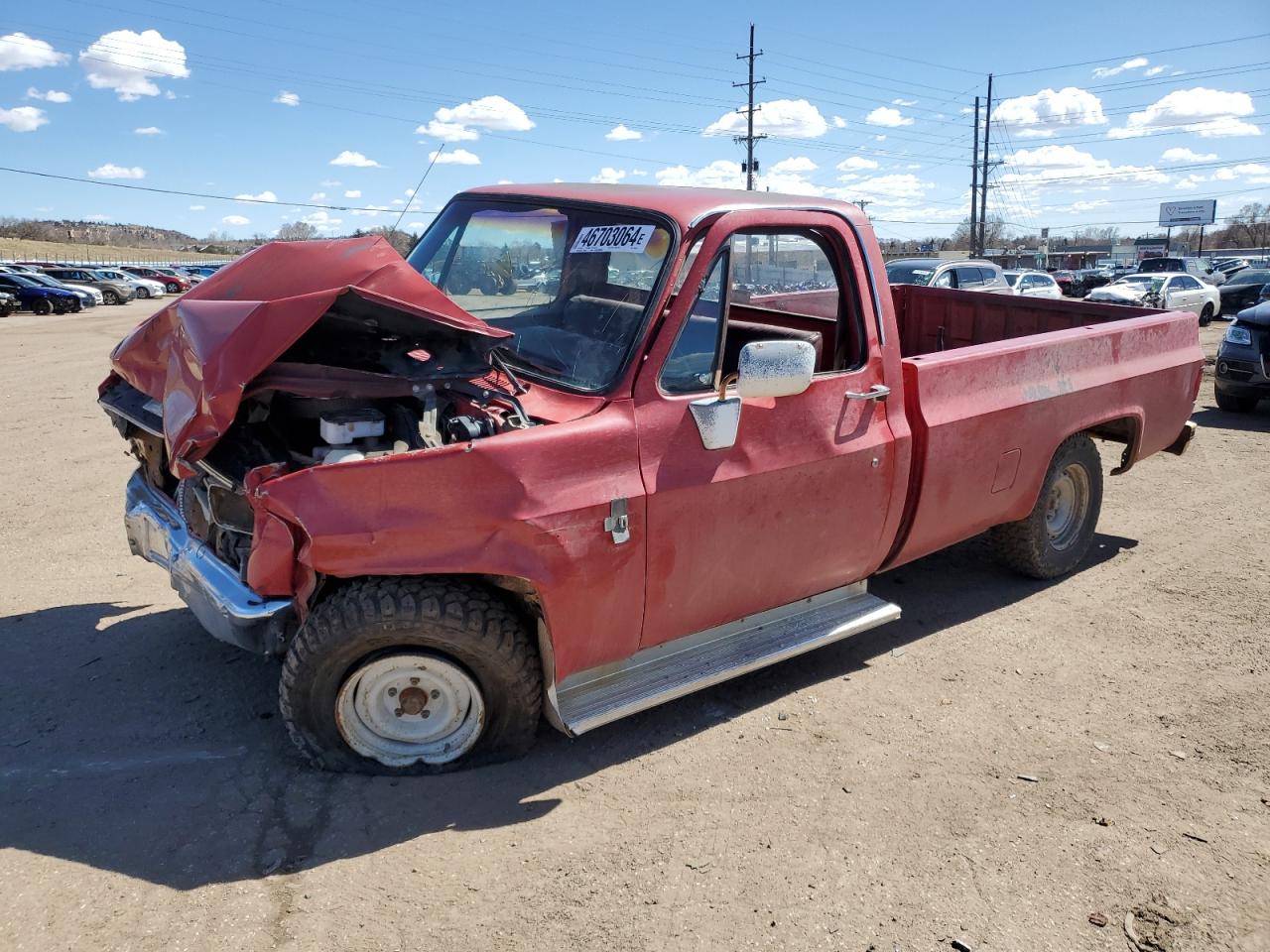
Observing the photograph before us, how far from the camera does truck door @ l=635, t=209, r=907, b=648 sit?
3295 millimetres

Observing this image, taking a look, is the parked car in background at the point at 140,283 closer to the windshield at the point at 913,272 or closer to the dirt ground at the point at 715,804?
the windshield at the point at 913,272

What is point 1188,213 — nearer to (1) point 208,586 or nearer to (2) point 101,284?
(2) point 101,284

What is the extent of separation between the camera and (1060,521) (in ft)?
17.7

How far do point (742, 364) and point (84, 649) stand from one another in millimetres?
3332

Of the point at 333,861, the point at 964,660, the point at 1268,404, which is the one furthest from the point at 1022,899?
the point at 1268,404

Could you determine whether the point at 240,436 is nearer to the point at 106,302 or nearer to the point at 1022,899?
the point at 1022,899

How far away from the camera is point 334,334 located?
135 inches

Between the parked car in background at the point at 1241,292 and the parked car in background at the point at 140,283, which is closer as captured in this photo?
the parked car in background at the point at 1241,292

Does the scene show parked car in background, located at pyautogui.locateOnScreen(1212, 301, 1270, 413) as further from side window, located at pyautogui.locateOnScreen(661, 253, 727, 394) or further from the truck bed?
side window, located at pyautogui.locateOnScreen(661, 253, 727, 394)

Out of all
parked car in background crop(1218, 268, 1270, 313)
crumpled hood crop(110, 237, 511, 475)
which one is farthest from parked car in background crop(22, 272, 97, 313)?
parked car in background crop(1218, 268, 1270, 313)

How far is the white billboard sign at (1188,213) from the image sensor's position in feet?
252

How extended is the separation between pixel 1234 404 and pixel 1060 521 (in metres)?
6.86

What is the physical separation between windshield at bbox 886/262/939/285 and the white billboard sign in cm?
7598

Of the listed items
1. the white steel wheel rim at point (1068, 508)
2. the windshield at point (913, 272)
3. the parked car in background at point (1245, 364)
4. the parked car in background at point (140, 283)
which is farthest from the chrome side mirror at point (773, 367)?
the parked car in background at point (140, 283)
